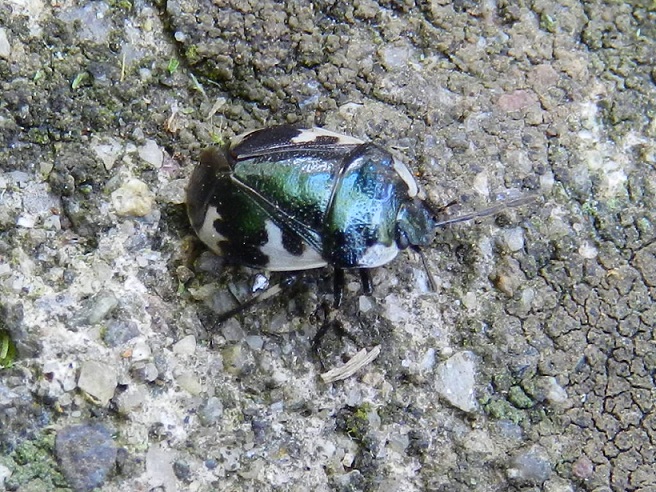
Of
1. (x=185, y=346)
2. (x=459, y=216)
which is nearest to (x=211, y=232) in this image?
(x=185, y=346)

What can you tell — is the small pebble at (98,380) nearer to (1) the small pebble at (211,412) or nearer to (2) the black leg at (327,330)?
(1) the small pebble at (211,412)

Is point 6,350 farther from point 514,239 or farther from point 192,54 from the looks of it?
point 514,239

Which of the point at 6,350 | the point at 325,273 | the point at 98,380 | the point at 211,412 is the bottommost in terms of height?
the point at 211,412

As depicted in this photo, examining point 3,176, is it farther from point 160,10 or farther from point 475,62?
point 475,62

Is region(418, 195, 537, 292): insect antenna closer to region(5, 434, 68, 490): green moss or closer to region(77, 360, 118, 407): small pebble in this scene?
region(77, 360, 118, 407): small pebble

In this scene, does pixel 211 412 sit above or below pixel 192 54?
below

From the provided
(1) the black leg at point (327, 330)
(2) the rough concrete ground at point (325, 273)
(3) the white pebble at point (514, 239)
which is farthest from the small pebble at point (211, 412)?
(3) the white pebble at point (514, 239)
